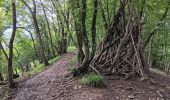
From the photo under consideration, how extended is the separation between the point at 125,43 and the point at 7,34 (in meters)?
18.9

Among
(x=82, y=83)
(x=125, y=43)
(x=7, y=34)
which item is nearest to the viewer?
(x=82, y=83)

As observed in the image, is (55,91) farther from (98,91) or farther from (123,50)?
(123,50)

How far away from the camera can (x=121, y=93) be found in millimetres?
7570

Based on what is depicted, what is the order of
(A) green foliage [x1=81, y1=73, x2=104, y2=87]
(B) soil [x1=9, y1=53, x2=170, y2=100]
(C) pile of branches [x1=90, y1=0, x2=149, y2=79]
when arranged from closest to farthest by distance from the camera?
(B) soil [x1=9, y1=53, x2=170, y2=100]
(A) green foliage [x1=81, y1=73, x2=104, y2=87]
(C) pile of branches [x1=90, y1=0, x2=149, y2=79]

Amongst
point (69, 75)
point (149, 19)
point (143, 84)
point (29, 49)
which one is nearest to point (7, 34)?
point (29, 49)

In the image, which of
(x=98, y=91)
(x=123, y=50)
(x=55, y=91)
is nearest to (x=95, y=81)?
(x=98, y=91)

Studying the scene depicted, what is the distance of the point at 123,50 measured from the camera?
9.89 metres

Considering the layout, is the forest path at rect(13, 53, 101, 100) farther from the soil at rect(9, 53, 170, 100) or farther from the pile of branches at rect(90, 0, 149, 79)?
the pile of branches at rect(90, 0, 149, 79)

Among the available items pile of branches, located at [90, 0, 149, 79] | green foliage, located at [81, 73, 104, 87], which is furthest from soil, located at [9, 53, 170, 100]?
pile of branches, located at [90, 0, 149, 79]

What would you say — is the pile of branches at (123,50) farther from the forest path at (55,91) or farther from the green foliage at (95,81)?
the forest path at (55,91)

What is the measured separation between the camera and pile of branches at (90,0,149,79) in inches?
370

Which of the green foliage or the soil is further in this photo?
the green foliage

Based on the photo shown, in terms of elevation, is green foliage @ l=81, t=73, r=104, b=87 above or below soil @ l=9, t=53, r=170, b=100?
above

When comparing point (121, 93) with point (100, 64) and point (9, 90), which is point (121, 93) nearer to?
point (100, 64)
